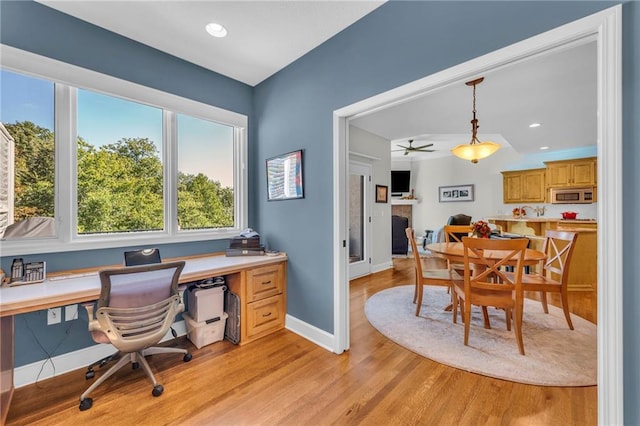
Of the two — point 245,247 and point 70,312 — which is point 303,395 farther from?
point 70,312

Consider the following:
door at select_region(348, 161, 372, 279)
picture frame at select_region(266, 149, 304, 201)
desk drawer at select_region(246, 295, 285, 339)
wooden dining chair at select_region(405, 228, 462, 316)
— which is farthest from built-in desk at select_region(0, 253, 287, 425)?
door at select_region(348, 161, 372, 279)

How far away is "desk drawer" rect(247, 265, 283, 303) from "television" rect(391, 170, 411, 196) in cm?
688

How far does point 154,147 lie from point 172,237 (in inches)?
37.1

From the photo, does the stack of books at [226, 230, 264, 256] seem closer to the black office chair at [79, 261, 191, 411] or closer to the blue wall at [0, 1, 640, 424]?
the blue wall at [0, 1, 640, 424]

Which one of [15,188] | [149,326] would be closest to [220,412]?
[149,326]

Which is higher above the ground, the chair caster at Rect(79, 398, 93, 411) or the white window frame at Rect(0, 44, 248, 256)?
the white window frame at Rect(0, 44, 248, 256)

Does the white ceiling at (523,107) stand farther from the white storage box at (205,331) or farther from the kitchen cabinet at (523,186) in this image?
the white storage box at (205,331)

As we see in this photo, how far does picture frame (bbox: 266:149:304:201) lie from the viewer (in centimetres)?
270

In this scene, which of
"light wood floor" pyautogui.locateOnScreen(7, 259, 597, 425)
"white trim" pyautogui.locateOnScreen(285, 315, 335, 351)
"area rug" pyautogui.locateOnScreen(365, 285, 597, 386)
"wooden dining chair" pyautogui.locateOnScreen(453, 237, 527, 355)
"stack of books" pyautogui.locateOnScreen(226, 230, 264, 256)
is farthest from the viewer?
"stack of books" pyautogui.locateOnScreen(226, 230, 264, 256)

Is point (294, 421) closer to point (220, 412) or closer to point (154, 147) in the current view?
point (220, 412)

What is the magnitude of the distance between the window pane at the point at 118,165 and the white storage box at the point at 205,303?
0.83m

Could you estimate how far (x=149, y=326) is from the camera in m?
1.84

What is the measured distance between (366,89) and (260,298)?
2.18 metres

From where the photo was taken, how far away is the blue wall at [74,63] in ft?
6.23
